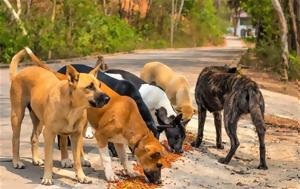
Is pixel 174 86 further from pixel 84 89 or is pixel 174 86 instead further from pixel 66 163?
pixel 84 89

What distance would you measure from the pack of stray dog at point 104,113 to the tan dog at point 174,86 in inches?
21.6

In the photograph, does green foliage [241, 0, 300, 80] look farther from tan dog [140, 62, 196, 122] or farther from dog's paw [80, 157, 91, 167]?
dog's paw [80, 157, 91, 167]

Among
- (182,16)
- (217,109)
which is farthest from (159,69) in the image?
(182,16)

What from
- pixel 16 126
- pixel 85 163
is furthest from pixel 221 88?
pixel 16 126

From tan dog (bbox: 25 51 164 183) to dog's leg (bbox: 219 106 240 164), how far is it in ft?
7.76

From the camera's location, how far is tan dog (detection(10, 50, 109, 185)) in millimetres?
6973

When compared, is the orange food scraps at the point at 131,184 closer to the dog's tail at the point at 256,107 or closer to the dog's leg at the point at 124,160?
the dog's leg at the point at 124,160

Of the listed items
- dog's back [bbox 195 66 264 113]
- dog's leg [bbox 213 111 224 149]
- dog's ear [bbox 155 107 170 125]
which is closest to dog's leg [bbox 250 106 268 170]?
dog's back [bbox 195 66 264 113]

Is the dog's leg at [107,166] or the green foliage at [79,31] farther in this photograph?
the green foliage at [79,31]

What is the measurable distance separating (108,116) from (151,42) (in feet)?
161

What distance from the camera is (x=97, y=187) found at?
736 centimetres

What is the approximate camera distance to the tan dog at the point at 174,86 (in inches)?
427


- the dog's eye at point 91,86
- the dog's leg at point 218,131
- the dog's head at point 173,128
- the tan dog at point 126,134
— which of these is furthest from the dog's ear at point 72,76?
the dog's leg at point 218,131

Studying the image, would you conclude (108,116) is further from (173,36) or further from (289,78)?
(173,36)
